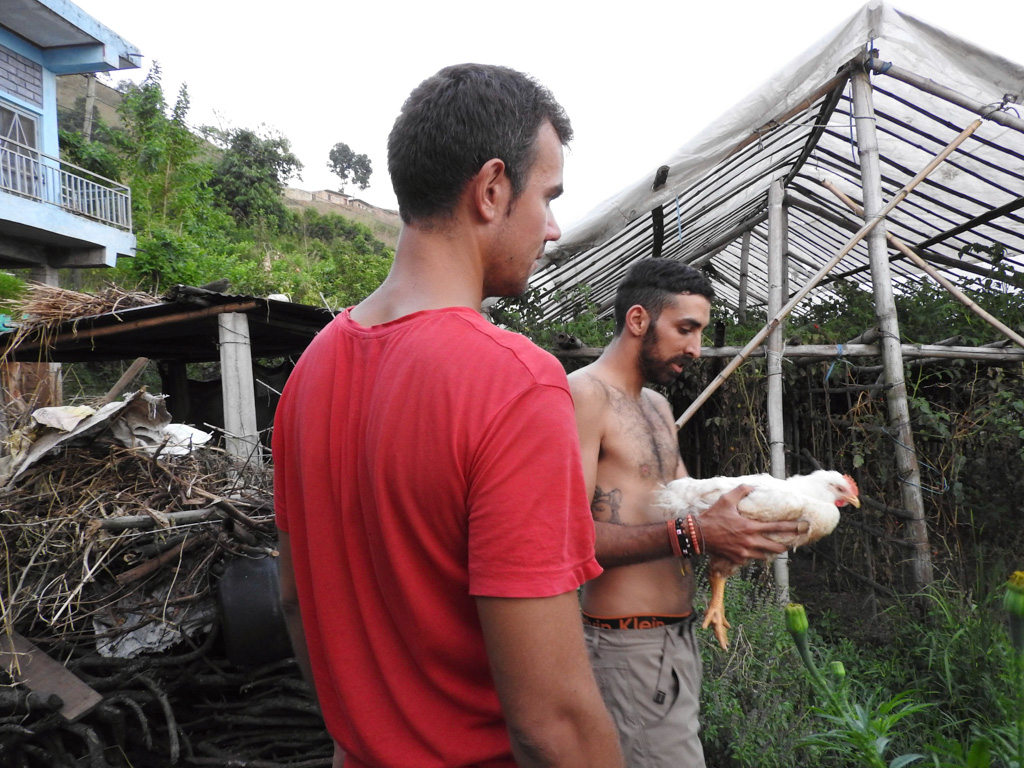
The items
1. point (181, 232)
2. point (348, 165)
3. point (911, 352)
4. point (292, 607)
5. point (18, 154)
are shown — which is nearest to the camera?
point (292, 607)

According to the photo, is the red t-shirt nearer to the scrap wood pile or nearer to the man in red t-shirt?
the man in red t-shirt

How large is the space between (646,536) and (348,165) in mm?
49997

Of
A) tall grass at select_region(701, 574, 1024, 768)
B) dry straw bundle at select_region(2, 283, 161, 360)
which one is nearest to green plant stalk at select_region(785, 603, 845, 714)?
tall grass at select_region(701, 574, 1024, 768)

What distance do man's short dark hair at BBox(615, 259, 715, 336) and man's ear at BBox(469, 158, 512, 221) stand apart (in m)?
1.78

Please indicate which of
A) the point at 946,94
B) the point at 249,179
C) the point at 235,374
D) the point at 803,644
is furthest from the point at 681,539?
the point at 249,179

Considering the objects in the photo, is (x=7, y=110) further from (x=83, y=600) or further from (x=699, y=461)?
(x=699, y=461)

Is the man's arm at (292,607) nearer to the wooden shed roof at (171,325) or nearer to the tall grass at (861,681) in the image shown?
the tall grass at (861,681)

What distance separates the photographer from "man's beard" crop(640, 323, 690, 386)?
2.63 meters

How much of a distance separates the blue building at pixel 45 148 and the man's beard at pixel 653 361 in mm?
11826

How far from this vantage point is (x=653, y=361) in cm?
263

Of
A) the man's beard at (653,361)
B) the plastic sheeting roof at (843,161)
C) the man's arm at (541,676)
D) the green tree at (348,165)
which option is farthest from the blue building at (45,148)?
the green tree at (348,165)

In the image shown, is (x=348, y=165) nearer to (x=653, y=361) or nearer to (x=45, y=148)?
(x=45, y=148)

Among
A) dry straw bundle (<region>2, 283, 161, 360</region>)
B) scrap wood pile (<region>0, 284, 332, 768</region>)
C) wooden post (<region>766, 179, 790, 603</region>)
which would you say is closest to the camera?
scrap wood pile (<region>0, 284, 332, 768</region>)

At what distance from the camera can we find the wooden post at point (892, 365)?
161 inches
